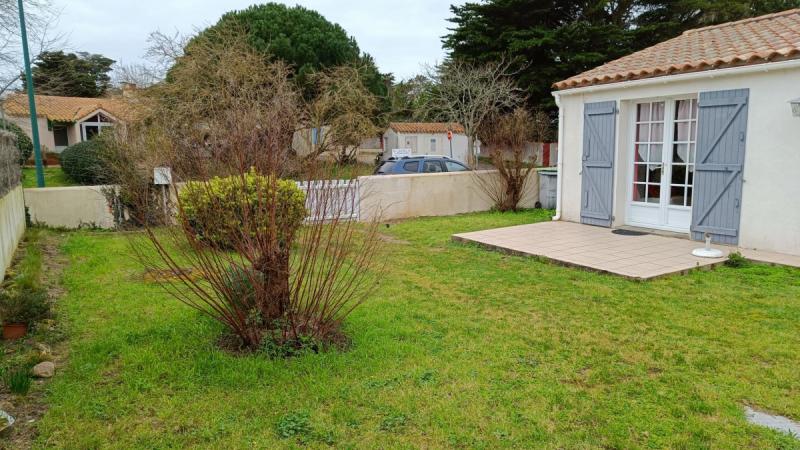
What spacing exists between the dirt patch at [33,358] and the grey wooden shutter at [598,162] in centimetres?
781

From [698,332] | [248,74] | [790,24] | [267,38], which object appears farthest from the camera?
[267,38]

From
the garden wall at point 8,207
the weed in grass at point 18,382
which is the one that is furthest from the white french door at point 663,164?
the garden wall at point 8,207

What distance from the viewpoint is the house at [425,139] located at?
30.5m

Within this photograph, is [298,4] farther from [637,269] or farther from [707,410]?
[707,410]

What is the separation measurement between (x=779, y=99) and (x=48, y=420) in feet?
26.6

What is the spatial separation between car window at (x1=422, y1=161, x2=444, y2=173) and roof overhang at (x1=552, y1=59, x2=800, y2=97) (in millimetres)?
4383

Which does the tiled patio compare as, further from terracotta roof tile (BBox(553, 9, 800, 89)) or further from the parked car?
the parked car

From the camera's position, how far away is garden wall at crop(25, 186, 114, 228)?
9922 millimetres

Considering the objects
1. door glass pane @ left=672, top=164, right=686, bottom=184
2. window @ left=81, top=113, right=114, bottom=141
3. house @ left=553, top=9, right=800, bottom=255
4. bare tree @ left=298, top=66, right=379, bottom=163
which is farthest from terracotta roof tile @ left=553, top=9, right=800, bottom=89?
window @ left=81, top=113, right=114, bottom=141

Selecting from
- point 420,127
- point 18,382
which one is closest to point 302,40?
point 420,127

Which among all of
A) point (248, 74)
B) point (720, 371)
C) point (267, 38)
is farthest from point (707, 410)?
point (267, 38)

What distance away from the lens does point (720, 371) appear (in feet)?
11.9

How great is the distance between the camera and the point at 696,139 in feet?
25.0

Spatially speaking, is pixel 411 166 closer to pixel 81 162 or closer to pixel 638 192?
pixel 638 192
